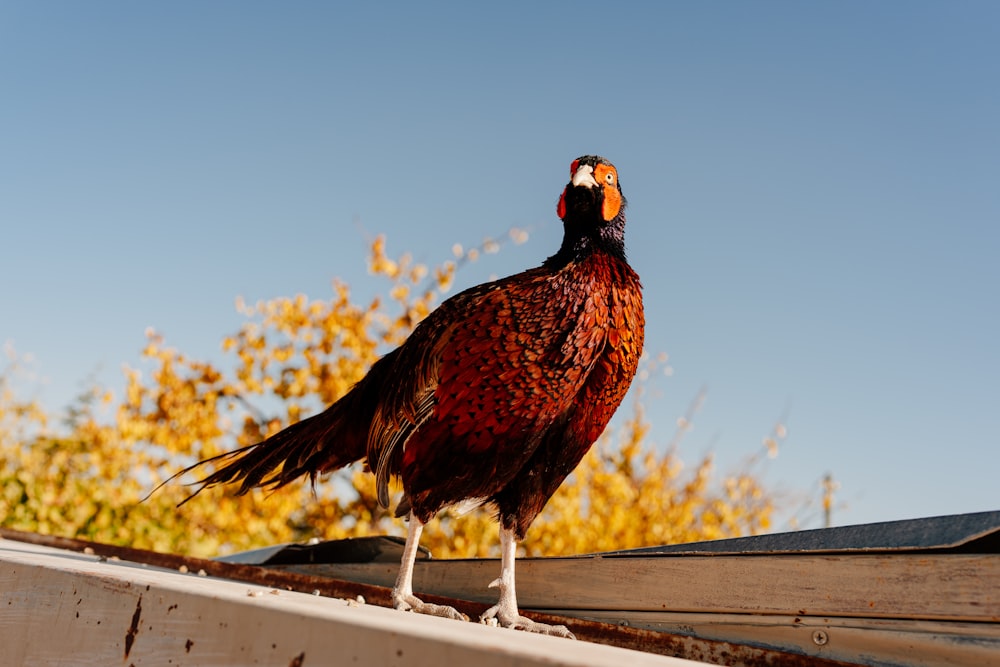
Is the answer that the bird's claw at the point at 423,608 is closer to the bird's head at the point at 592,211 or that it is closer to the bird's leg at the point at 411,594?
the bird's leg at the point at 411,594

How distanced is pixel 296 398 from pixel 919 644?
253 inches

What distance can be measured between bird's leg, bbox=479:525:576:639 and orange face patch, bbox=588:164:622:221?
3.38 ft

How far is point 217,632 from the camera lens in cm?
141

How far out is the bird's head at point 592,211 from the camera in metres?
2.47

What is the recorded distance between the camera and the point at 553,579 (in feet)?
7.95

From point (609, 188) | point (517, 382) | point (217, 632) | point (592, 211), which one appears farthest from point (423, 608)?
point (609, 188)

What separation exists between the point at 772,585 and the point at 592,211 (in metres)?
1.20

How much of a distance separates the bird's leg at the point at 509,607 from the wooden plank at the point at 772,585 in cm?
14

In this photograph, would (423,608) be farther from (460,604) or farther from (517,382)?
(517,382)

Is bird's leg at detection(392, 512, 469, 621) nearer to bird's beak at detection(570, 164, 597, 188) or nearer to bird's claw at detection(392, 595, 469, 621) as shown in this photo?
bird's claw at detection(392, 595, 469, 621)

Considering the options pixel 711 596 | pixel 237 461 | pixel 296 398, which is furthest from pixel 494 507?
pixel 296 398

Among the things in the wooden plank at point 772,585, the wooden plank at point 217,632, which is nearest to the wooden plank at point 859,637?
the wooden plank at point 772,585

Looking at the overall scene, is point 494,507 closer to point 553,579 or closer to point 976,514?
point 553,579

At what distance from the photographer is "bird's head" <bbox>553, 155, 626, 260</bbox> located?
2473 mm
